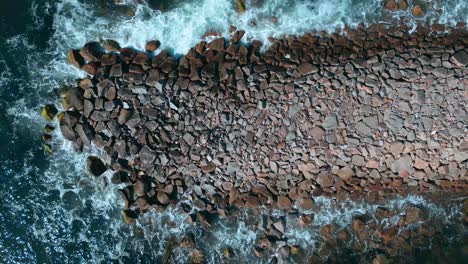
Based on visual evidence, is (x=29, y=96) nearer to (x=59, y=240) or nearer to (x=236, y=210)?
(x=59, y=240)

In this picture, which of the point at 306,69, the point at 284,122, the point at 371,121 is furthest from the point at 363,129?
the point at 306,69

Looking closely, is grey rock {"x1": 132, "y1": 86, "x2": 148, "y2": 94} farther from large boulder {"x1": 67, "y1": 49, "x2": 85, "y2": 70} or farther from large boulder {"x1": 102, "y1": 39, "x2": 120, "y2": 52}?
large boulder {"x1": 67, "y1": 49, "x2": 85, "y2": 70}

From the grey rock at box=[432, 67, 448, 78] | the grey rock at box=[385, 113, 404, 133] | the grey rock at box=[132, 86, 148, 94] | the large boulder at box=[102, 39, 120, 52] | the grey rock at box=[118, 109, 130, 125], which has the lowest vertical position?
the grey rock at box=[385, 113, 404, 133]

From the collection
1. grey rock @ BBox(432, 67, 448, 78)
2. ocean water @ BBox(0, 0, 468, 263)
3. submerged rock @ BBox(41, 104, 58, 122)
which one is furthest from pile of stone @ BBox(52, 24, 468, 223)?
ocean water @ BBox(0, 0, 468, 263)

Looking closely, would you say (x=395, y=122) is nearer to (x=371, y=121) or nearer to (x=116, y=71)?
(x=371, y=121)

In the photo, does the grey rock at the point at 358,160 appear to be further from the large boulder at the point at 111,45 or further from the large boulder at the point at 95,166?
the large boulder at the point at 111,45

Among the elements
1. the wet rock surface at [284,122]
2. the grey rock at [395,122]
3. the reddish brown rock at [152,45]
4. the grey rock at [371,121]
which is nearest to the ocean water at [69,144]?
the reddish brown rock at [152,45]

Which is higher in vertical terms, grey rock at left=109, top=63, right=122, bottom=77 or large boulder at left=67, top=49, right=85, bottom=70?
large boulder at left=67, top=49, right=85, bottom=70
